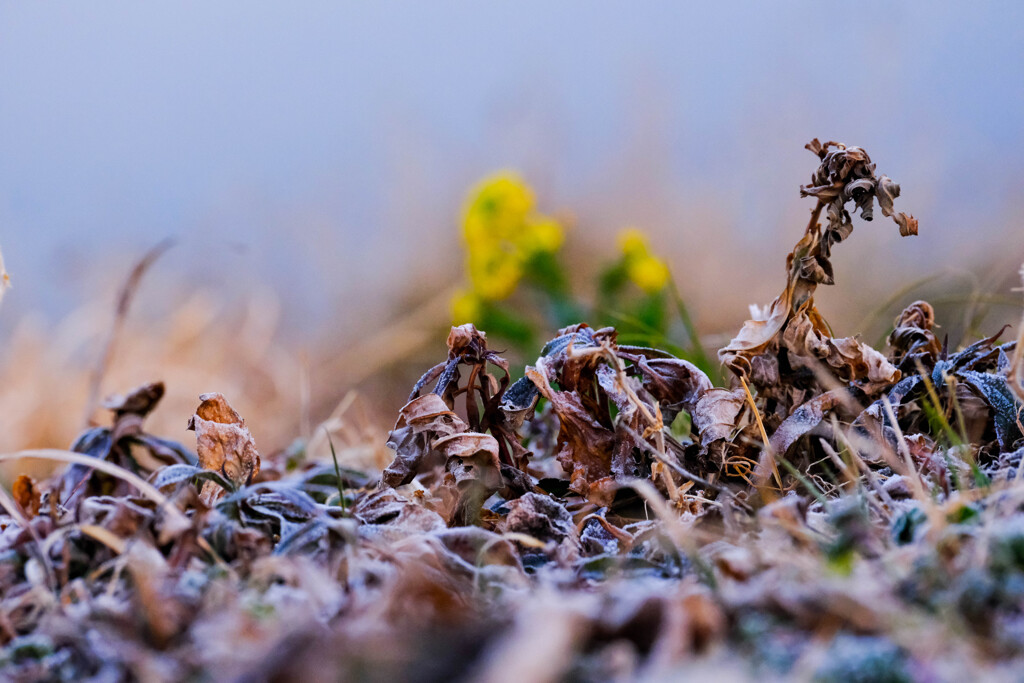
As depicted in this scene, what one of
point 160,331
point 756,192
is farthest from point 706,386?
point 756,192

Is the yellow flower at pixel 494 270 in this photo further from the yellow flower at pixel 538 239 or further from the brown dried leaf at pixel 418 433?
the brown dried leaf at pixel 418 433

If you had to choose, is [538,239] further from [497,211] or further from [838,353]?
[838,353]

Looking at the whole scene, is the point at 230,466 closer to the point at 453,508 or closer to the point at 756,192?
the point at 453,508

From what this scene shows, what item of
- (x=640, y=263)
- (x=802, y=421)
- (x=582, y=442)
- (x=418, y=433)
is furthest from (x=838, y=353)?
(x=640, y=263)

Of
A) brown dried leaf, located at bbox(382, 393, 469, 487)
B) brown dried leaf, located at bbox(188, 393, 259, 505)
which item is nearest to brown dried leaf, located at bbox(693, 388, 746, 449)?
brown dried leaf, located at bbox(382, 393, 469, 487)

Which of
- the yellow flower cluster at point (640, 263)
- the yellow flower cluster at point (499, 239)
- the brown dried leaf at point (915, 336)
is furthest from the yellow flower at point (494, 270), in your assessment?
the brown dried leaf at point (915, 336)

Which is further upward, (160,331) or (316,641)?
(160,331)
